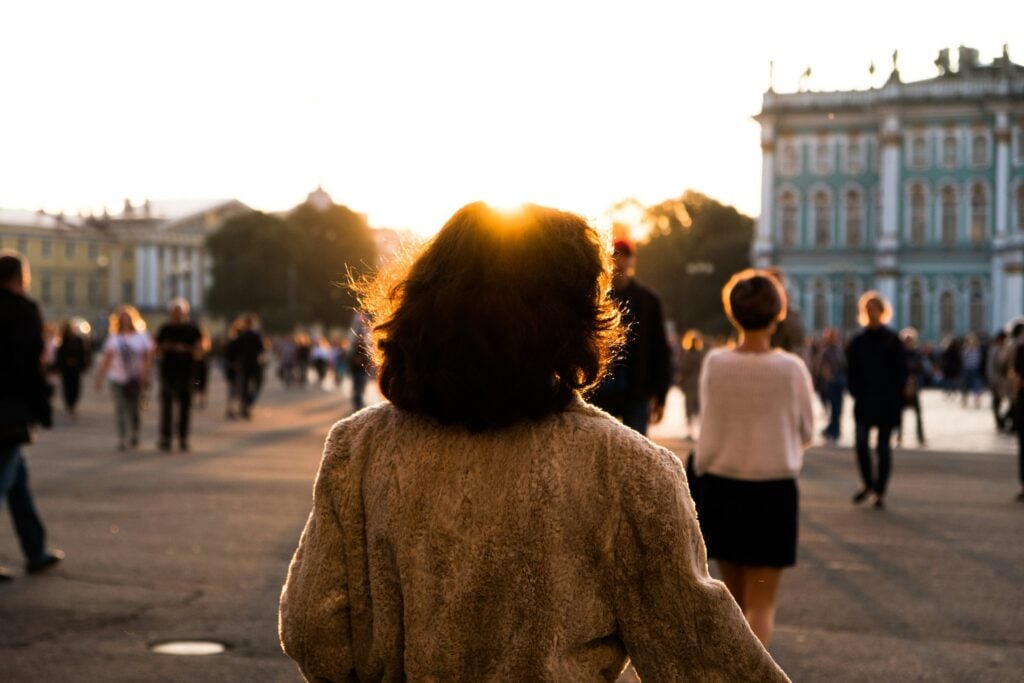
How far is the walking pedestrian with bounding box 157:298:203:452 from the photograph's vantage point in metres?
19.2

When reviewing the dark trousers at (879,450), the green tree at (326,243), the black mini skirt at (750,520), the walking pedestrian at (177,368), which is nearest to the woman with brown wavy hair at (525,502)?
the black mini skirt at (750,520)

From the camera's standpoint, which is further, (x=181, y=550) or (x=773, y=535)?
(x=181, y=550)

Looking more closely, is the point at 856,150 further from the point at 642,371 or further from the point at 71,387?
the point at 642,371

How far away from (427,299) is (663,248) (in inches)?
3539

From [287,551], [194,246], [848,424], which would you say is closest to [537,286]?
[287,551]

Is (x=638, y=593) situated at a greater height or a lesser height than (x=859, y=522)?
greater

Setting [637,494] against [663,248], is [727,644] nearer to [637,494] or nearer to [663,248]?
[637,494]

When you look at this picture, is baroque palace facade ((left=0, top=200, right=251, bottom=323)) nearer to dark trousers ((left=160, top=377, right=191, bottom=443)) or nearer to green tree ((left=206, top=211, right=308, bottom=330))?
green tree ((left=206, top=211, right=308, bottom=330))

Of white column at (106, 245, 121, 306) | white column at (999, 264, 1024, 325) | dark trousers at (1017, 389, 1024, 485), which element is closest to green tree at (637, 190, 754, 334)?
white column at (999, 264, 1024, 325)

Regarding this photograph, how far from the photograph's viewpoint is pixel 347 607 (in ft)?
8.71

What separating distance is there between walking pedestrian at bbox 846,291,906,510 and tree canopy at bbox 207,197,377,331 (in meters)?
79.6

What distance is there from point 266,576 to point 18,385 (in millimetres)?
1733

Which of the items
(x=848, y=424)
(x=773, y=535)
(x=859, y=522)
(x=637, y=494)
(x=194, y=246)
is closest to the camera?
(x=637, y=494)

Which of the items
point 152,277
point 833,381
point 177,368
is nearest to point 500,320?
point 177,368
